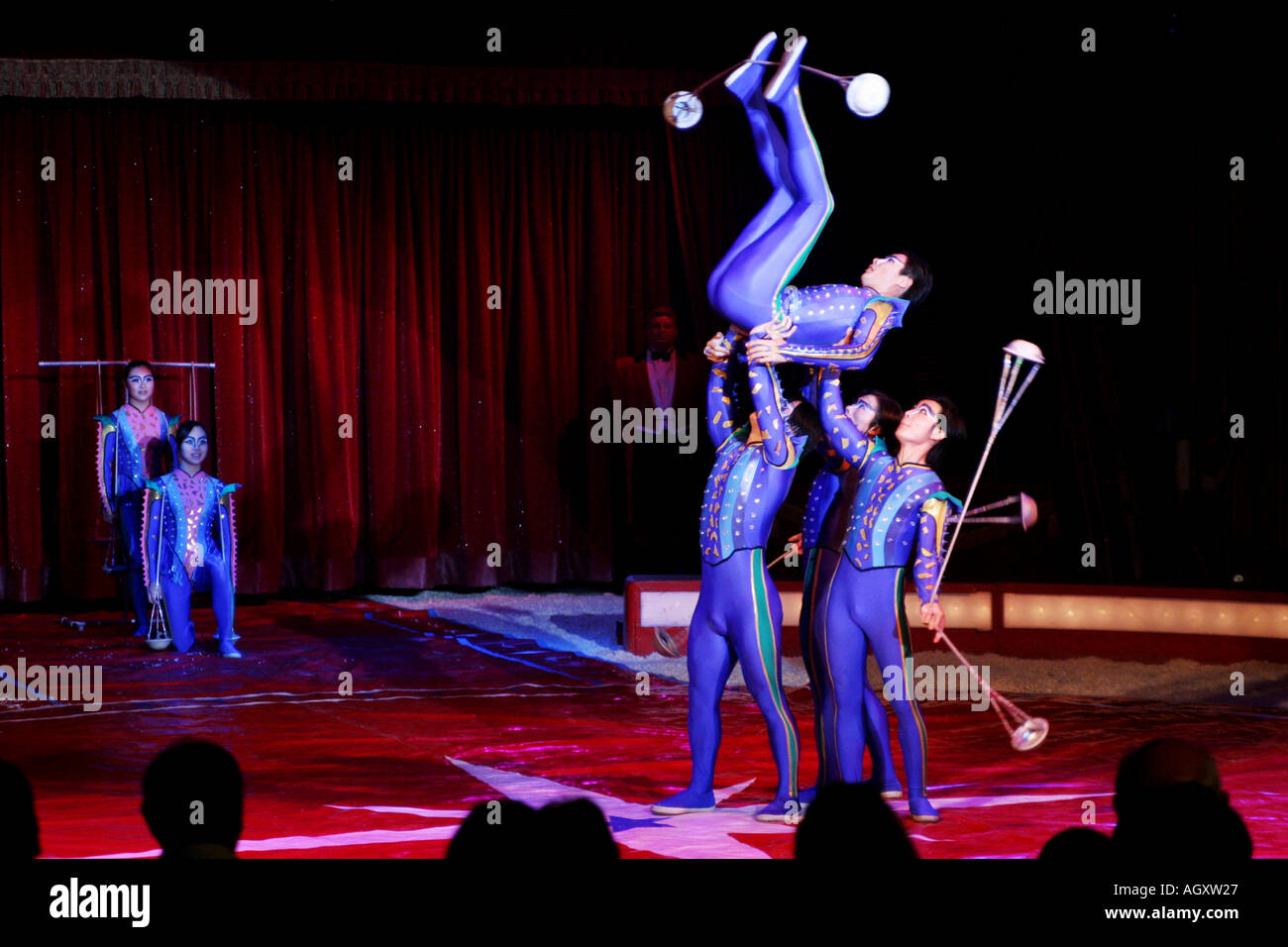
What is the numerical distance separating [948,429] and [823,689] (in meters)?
0.77

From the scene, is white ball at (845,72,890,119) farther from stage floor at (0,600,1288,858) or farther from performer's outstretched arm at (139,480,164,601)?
performer's outstretched arm at (139,480,164,601)

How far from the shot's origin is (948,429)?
3832 mm

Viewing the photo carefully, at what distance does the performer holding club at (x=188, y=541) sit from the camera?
670cm

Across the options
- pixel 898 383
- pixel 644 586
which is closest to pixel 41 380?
pixel 644 586

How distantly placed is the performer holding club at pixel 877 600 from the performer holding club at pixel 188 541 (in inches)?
149

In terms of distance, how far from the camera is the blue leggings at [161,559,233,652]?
670 centimetres

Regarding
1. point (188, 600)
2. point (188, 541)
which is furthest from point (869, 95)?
point (188, 600)

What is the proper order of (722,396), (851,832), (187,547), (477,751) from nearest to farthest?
(851,832) → (722,396) → (477,751) → (187,547)

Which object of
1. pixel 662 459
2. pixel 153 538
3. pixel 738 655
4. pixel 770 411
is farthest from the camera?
pixel 662 459

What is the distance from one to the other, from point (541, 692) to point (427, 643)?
4.83 ft

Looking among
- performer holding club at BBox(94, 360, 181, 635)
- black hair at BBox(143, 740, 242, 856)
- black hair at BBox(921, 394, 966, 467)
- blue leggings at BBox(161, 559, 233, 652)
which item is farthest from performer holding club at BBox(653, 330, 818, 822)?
performer holding club at BBox(94, 360, 181, 635)

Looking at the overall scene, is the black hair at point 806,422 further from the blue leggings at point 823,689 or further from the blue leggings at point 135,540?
the blue leggings at point 135,540

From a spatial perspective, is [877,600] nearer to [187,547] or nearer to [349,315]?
[187,547]
